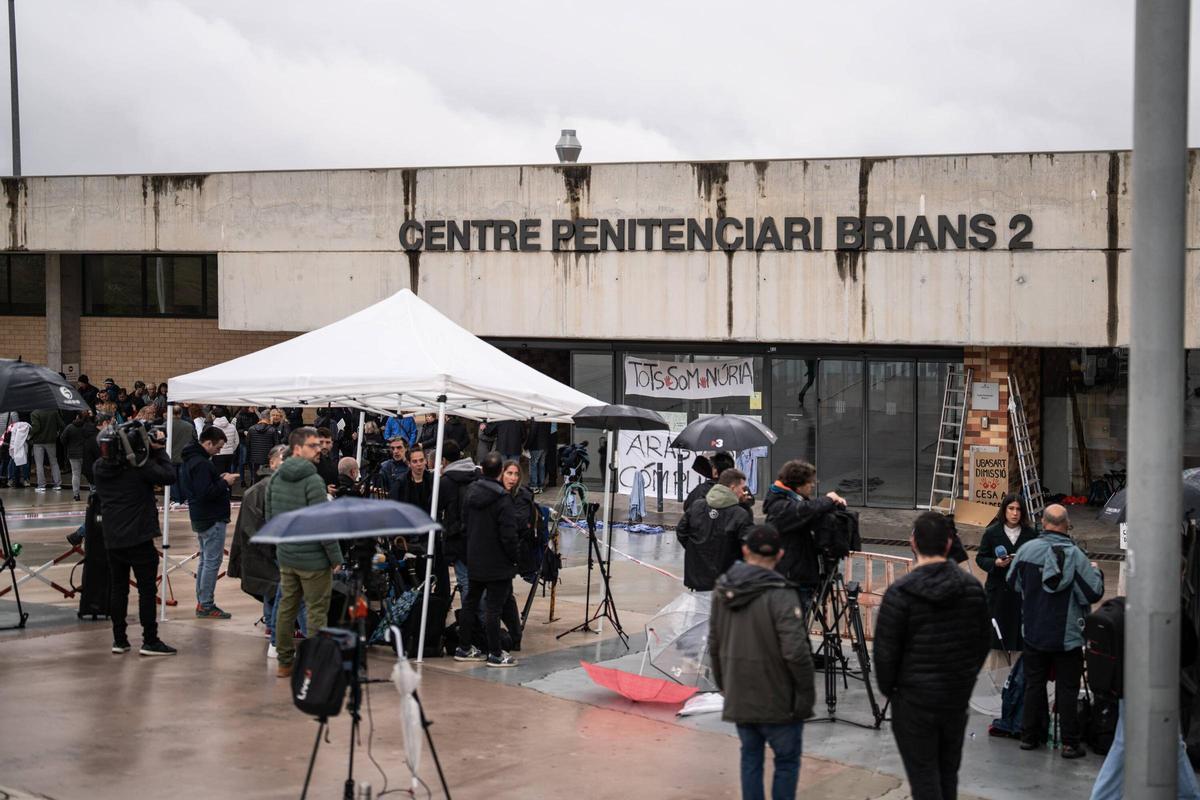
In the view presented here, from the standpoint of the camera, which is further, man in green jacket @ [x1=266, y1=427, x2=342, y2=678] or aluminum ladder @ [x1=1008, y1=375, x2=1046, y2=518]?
aluminum ladder @ [x1=1008, y1=375, x2=1046, y2=518]

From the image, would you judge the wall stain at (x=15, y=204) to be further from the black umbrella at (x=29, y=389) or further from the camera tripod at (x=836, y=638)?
the camera tripod at (x=836, y=638)

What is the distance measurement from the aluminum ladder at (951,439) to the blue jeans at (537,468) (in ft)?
22.6

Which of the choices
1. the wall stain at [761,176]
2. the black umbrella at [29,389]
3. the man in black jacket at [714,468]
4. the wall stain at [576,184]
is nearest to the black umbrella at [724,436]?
the man in black jacket at [714,468]

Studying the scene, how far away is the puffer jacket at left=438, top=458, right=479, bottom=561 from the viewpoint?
12.2 m

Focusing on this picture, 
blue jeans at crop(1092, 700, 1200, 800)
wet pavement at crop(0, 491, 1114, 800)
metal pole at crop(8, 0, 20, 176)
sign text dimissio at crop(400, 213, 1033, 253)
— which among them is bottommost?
wet pavement at crop(0, 491, 1114, 800)

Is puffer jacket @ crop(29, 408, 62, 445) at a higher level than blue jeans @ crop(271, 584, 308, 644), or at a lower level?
higher

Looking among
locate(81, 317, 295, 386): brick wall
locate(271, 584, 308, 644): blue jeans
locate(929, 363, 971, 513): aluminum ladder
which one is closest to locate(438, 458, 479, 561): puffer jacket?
locate(271, 584, 308, 644): blue jeans

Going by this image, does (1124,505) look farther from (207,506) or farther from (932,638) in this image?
(207,506)

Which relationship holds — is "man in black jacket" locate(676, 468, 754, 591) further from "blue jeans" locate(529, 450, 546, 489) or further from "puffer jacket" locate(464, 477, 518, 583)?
"blue jeans" locate(529, 450, 546, 489)

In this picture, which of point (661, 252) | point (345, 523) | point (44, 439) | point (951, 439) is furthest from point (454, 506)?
point (44, 439)

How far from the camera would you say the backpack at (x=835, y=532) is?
10.2 m

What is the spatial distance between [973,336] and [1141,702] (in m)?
16.5

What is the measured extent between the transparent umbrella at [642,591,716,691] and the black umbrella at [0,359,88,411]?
5756 millimetres

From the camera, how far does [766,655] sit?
23.4ft
